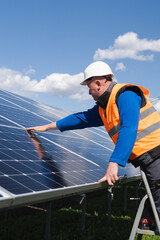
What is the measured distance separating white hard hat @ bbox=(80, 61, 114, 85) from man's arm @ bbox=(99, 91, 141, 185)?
61 cm

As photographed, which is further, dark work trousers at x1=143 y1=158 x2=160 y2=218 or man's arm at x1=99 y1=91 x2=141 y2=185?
dark work trousers at x1=143 y1=158 x2=160 y2=218

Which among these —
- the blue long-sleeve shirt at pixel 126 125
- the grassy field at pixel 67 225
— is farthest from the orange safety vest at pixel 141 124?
the grassy field at pixel 67 225

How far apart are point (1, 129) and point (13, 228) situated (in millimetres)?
3174

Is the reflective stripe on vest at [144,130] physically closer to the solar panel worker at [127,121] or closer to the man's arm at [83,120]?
the solar panel worker at [127,121]

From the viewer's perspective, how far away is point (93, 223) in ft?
29.1

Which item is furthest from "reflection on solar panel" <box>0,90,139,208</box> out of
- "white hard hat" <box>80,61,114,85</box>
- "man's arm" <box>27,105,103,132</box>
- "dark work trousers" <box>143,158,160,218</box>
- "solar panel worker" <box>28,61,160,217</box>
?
"white hard hat" <box>80,61,114,85</box>

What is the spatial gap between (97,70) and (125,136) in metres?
1.05

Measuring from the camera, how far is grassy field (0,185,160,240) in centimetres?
709

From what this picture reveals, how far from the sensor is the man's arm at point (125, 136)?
3.67m

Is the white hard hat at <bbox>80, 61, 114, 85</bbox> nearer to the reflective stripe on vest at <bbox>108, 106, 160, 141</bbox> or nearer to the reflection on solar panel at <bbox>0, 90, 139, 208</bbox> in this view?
the reflective stripe on vest at <bbox>108, 106, 160, 141</bbox>

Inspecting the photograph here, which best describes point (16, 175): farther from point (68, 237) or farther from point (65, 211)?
point (65, 211)

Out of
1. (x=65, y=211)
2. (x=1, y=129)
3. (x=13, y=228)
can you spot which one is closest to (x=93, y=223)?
(x=65, y=211)

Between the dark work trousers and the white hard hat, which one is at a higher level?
the white hard hat

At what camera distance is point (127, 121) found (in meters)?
3.70
